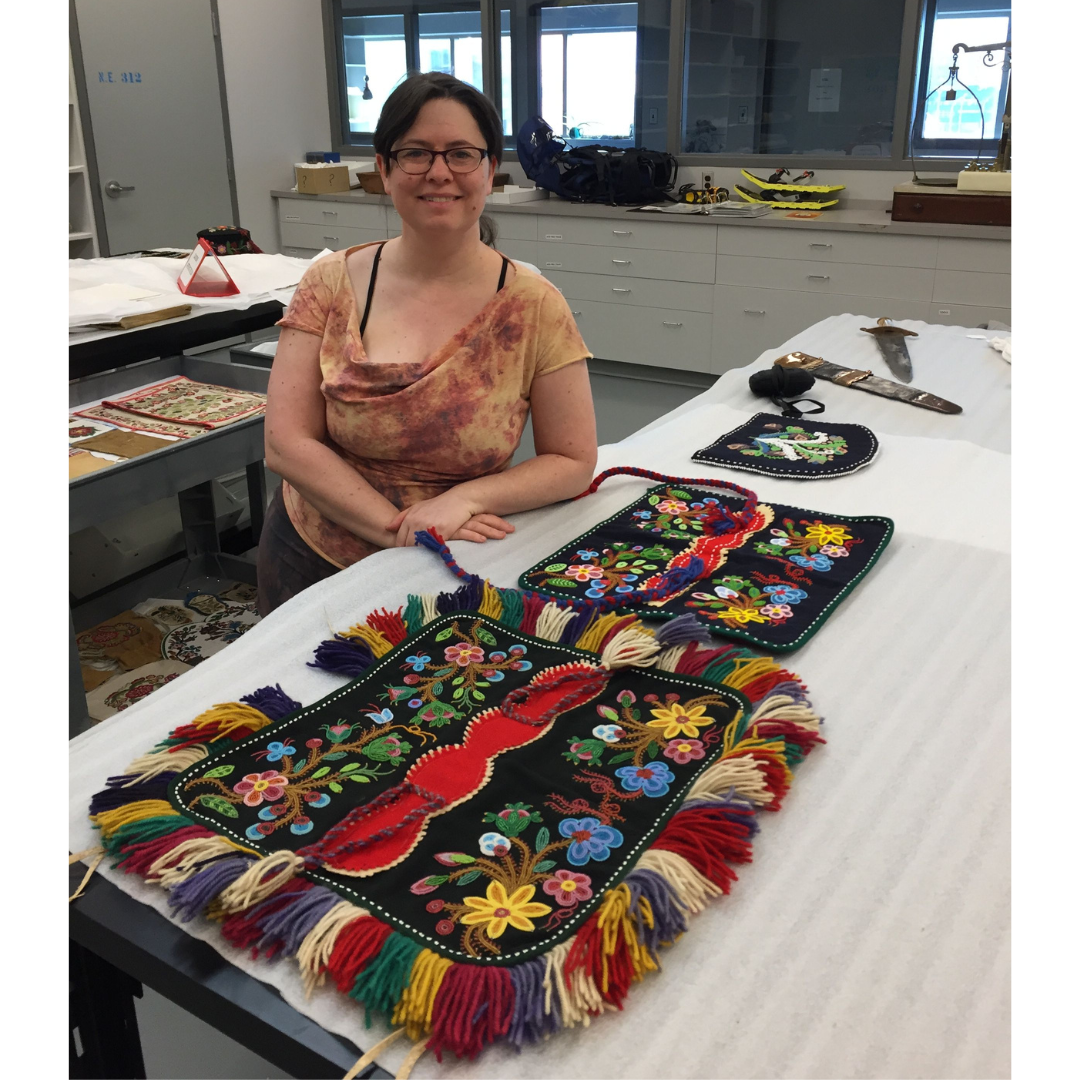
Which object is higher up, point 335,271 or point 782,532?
point 335,271

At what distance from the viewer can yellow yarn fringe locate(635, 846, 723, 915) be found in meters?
0.73

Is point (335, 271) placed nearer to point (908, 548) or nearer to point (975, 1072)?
point (908, 548)

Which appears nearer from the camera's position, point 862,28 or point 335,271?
point 335,271

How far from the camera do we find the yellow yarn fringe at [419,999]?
635 millimetres

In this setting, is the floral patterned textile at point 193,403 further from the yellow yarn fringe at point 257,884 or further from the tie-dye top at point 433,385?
the yellow yarn fringe at point 257,884

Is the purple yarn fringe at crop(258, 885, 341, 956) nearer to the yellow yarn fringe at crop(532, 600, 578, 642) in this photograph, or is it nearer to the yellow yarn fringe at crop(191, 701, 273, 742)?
the yellow yarn fringe at crop(191, 701, 273, 742)

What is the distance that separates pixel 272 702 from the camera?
0.94 m

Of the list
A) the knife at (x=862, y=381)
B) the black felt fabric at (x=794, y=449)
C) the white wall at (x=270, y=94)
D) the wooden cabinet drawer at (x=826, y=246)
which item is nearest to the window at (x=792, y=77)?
the wooden cabinet drawer at (x=826, y=246)

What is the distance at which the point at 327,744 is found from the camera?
886 mm

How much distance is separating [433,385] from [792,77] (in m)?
3.99

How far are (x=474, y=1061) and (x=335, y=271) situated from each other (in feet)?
3.80

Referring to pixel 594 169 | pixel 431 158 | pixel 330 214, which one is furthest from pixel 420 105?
pixel 330 214

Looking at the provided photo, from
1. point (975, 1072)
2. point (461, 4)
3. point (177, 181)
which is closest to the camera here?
point (975, 1072)

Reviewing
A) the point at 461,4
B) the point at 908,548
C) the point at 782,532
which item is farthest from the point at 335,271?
the point at 461,4
